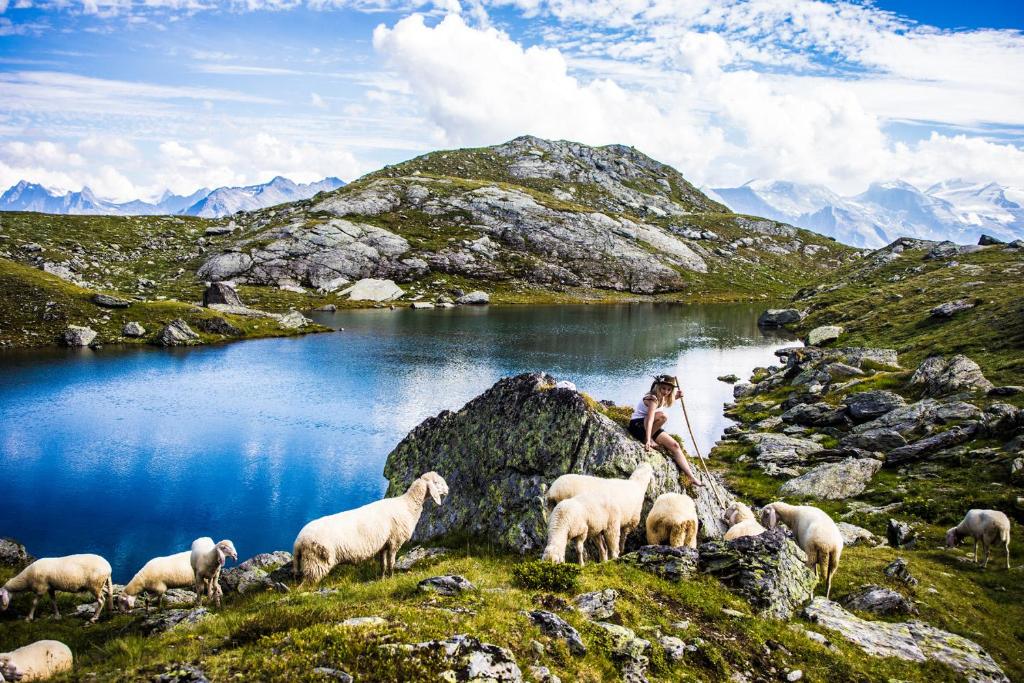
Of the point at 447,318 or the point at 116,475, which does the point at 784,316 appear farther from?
the point at 116,475

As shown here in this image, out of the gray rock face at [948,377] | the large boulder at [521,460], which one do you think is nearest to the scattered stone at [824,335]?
the gray rock face at [948,377]

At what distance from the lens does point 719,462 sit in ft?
149

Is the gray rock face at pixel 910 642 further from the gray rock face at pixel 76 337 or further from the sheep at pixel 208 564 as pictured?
the gray rock face at pixel 76 337

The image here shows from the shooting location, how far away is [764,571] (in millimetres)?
13891

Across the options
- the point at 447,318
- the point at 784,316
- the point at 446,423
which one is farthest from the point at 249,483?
the point at 784,316

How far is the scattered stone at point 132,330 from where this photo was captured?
313 ft

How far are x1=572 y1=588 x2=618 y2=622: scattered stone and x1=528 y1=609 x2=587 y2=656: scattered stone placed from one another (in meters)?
1.00

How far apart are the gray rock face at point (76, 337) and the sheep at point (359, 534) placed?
96.8 metres

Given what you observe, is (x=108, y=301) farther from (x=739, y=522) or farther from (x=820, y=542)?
(x=820, y=542)

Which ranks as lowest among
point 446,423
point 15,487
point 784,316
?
point 15,487

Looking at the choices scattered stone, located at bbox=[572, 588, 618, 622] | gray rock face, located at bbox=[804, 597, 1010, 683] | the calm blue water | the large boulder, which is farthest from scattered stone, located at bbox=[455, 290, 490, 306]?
scattered stone, located at bbox=[572, 588, 618, 622]

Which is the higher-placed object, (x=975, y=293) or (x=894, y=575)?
(x=975, y=293)

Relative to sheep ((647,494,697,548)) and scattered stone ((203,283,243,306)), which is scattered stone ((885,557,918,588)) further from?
scattered stone ((203,283,243,306))

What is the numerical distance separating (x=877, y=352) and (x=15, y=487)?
8687cm
